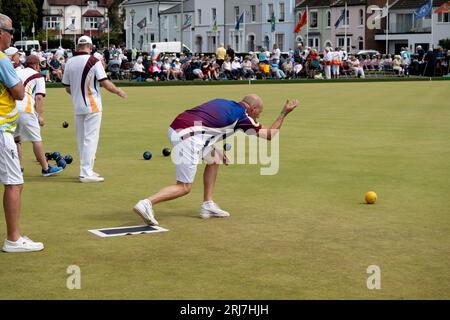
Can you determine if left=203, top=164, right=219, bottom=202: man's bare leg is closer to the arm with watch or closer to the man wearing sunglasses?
the arm with watch

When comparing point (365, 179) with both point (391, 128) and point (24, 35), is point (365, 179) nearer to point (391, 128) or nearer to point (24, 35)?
point (391, 128)

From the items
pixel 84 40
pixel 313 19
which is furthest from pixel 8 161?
pixel 313 19

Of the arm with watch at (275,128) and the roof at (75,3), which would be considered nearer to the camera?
the arm with watch at (275,128)

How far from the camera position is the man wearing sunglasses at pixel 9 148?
23.4ft

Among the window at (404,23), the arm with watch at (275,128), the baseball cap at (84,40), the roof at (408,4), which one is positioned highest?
the roof at (408,4)

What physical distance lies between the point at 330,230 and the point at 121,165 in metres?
5.66

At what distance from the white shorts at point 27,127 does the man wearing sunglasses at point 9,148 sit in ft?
14.2

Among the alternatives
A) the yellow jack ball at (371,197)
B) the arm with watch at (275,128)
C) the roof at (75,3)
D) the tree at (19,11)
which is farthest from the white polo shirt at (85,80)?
the roof at (75,3)

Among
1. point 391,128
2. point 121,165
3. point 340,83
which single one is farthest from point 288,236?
point 340,83

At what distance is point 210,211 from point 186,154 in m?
0.86

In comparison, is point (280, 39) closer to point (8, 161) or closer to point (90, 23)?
point (90, 23)

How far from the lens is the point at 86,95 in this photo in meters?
11.7

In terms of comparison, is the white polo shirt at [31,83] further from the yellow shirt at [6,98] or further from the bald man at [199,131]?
the yellow shirt at [6,98]

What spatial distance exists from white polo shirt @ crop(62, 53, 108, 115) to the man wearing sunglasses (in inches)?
166
